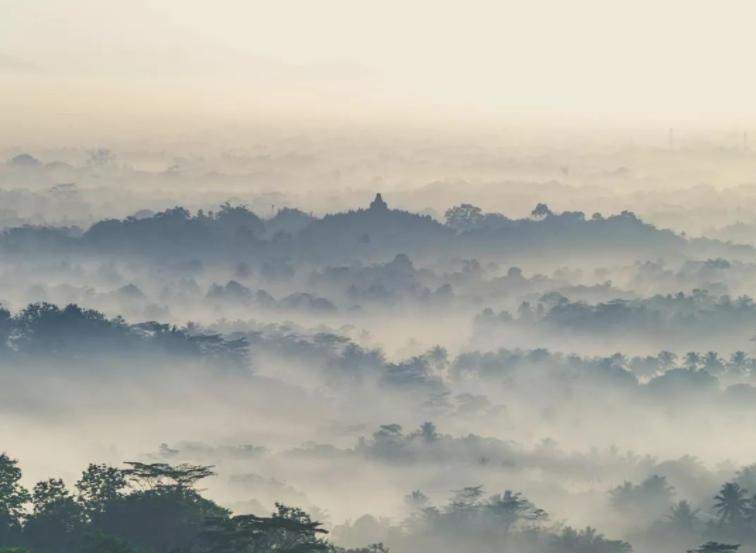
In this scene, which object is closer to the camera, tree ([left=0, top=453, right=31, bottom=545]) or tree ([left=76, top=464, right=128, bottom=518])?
tree ([left=0, top=453, right=31, bottom=545])

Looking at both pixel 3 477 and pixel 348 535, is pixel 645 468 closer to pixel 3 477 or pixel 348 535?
pixel 348 535

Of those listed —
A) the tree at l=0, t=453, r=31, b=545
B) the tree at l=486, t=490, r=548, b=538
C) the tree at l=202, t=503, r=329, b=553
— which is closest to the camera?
the tree at l=202, t=503, r=329, b=553

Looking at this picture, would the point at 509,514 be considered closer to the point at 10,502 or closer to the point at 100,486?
the point at 100,486

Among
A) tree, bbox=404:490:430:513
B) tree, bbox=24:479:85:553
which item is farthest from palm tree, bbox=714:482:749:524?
tree, bbox=24:479:85:553

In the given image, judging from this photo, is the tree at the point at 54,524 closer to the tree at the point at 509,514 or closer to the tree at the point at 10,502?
the tree at the point at 10,502

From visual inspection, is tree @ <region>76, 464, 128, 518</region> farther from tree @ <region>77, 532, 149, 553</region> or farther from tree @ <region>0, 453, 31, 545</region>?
tree @ <region>77, 532, 149, 553</region>

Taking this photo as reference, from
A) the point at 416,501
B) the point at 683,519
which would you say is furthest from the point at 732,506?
the point at 416,501

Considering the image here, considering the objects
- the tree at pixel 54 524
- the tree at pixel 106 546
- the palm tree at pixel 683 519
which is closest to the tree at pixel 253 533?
the tree at pixel 106 546

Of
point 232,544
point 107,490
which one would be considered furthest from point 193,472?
point 232,544

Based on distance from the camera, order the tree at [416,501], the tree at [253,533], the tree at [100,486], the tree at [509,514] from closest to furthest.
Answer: the tree at [253,533], the tree at [100,486], the tree at [509,514], the tree at [416,501]

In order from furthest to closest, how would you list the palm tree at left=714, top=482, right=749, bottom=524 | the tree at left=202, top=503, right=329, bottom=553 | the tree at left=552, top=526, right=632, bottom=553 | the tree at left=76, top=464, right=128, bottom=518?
the palm tree at left=714, top=482, right=749, bottom=524
the tree at left=552, top=526, right=632, bottom=553
the tree at left=76, top=464, right=128, bottom=518
the tree at left=202, top=503, right=329, bottom=553

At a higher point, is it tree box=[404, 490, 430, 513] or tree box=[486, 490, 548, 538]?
tree box=[404, 490, 430, 513]
